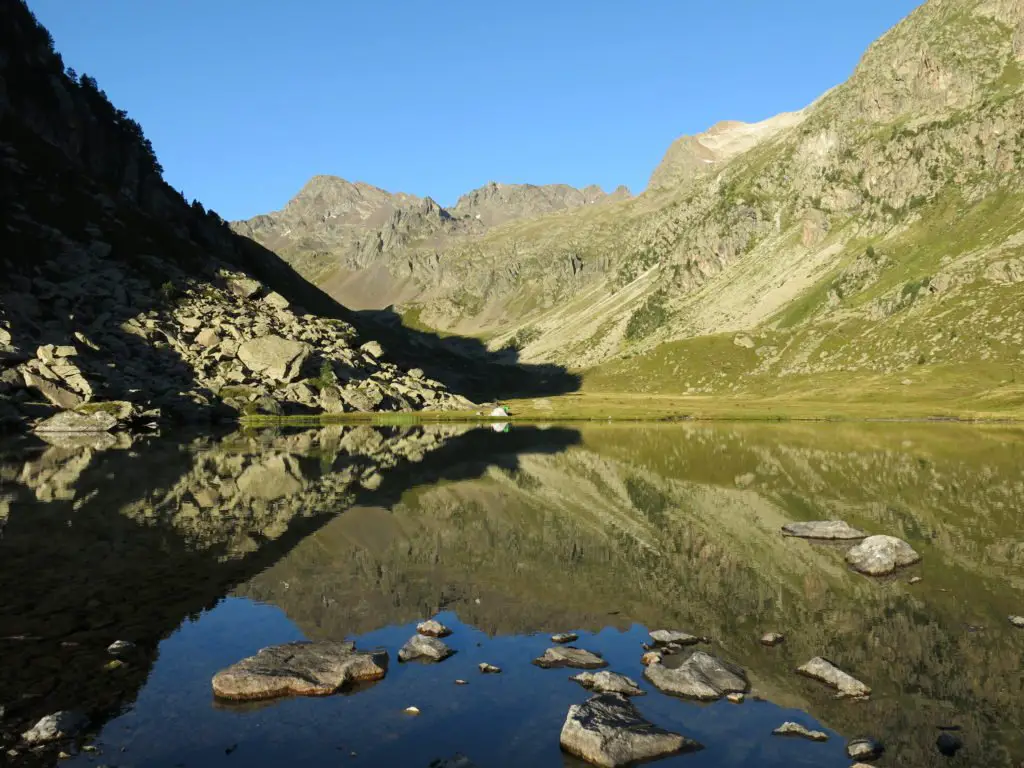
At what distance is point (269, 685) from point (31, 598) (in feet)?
39.7

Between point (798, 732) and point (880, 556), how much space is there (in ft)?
55.7

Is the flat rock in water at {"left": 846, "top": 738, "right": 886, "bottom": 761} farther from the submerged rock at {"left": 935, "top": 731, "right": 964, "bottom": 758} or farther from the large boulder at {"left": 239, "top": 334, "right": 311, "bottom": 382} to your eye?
the large boulder at {"left": 239, "top": 334, "right": 311, "bottom": 382}

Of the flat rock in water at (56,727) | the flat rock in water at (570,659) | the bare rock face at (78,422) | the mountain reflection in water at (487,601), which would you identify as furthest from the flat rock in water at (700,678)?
the bare rock face at (78,422)

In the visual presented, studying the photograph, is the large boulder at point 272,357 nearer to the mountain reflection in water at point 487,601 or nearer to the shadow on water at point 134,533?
the shadow on water at point 134,533

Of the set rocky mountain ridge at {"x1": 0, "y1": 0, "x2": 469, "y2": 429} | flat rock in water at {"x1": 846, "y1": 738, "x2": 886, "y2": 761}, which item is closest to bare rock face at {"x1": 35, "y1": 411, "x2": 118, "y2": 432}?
rocky mountain ridge at {"x1": 0, "y1": 0, "x2": 469, "y2": 429}

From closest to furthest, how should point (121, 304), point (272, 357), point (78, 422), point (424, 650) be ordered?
point (424, 650)
point (78, 422)
point (121, 304)
point (272, 357)

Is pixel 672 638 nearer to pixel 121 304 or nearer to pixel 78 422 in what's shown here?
pixel 78 422

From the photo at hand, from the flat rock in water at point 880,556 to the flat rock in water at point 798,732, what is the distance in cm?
1596

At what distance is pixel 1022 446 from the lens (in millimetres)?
83312

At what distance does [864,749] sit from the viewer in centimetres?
1584

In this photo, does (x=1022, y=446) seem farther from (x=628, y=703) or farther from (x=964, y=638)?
(x=628, y=703)

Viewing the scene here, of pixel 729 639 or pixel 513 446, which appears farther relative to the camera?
pixel 513 446

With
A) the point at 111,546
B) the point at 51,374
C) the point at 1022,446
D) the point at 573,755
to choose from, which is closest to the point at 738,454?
the point at 1022,446

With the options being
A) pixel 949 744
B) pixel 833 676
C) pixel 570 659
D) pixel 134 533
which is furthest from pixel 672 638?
pixel 134 533
